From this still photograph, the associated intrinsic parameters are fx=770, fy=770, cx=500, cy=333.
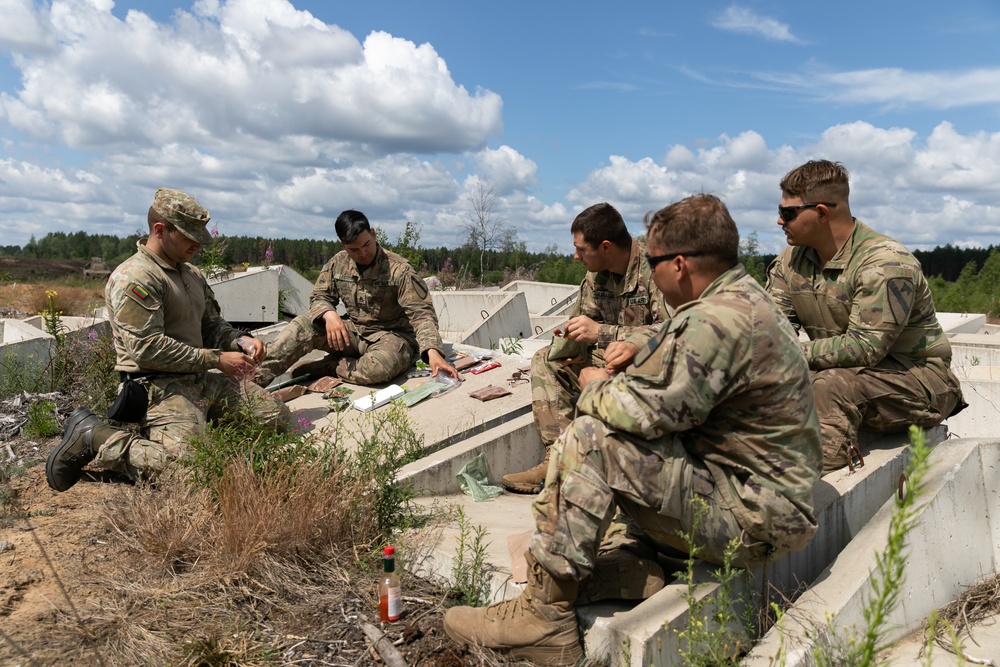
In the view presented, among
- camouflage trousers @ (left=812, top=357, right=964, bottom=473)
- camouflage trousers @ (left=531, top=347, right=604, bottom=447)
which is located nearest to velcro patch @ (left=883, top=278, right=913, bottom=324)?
Answer: camouflage trousers @ (left=812, top=357, right=964, bottom=473)

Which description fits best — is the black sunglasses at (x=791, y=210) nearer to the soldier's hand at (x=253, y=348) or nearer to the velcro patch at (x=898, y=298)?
the velcro patch at (x=898, y=298)

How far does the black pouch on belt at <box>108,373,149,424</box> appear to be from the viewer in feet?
16.1

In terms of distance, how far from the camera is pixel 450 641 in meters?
3.01

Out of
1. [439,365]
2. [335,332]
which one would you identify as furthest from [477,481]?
[335,332]

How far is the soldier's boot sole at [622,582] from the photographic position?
2920 mm

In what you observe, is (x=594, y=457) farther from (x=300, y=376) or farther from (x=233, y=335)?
(x=300, y=376)

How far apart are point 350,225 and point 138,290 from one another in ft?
6.41

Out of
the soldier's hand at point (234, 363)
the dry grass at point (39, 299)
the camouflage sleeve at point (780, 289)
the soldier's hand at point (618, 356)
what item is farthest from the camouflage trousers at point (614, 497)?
the dry grass at point (39, 299)

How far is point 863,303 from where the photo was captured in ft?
13.1

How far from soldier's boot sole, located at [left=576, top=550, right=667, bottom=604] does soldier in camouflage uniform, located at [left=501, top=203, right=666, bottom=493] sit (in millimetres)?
1798

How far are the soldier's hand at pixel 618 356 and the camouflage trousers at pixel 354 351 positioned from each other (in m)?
3.39

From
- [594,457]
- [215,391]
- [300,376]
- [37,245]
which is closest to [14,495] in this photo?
[215,391]

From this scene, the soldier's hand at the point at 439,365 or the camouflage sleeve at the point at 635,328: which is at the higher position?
the camouflage sleeve at the point at 635,328

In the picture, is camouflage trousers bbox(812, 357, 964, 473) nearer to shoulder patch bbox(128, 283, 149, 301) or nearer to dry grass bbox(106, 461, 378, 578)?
dry grass bbox(106, 461, 378, 578)
